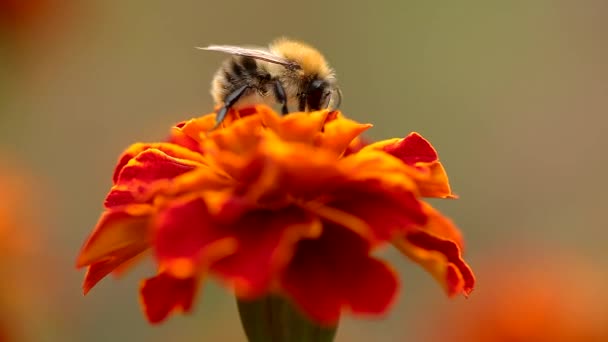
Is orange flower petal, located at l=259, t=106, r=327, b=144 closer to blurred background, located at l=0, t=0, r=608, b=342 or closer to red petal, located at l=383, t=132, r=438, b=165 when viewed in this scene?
red petal, located at l=383, t=132, r=438, b=165

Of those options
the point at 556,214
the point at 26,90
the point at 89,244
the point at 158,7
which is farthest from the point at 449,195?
the point at 158,7

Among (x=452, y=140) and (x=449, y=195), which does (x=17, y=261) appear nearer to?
(x=449, y=195)

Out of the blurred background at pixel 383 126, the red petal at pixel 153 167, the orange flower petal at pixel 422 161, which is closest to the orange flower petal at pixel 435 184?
the orange flower petal at pixel 422 161

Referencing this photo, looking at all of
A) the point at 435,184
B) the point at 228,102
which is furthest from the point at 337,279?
the point at 228,102

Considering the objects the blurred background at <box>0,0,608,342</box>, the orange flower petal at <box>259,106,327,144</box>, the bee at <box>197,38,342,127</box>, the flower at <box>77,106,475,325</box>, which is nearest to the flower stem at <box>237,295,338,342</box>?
the flower at <box>77,106,475,325</box>

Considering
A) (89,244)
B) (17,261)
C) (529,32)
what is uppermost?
(529,32)

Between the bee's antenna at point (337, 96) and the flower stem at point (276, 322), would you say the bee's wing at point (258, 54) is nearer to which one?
the bee's antenna at point (337, 96)
